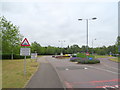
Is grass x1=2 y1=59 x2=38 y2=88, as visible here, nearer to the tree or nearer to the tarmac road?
the tarmac road

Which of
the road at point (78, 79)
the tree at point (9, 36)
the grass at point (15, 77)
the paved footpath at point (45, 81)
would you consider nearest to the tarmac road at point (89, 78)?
the road at point (78, 79)

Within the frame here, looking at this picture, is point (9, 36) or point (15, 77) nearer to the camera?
point (15, 77)

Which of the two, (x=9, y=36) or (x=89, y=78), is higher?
(x=9, y=36)

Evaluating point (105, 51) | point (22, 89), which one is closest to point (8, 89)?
point (22, 89)

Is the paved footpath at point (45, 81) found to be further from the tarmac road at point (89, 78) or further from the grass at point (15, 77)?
the tarmac road at point (89, 78)

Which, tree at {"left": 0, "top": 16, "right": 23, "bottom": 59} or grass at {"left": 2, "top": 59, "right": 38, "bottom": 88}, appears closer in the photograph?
grass at {"left": 2, "top": 59, "right": 38, "bottom": 88}

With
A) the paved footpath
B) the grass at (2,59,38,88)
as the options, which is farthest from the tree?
the paved footpath

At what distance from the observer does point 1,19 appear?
2839 centimetres

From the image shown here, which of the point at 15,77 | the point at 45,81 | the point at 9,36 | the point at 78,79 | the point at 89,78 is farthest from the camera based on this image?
the point at 9,36

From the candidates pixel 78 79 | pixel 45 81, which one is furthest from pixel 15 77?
pixel 78 79

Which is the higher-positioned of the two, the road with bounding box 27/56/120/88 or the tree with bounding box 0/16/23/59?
the tree with bounding box 0/16/23/59

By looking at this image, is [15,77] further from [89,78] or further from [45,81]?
[89,78]

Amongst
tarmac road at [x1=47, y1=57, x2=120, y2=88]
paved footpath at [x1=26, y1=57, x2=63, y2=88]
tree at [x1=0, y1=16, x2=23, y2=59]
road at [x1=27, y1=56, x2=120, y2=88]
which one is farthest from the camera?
tree at [x1=0, y1=16, x2=23, y2=59]

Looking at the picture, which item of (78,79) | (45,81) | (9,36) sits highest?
(9,36)
